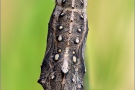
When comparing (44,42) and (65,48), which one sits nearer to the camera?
(65,48)

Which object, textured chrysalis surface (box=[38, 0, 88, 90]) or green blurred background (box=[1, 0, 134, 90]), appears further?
green blurred background (box=[1, 0, 134, 90])

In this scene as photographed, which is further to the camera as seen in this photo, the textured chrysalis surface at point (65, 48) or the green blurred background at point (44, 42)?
the green blurred background at point (44, 42)
